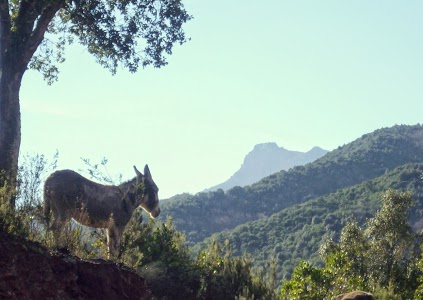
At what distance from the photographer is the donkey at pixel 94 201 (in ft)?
41.9

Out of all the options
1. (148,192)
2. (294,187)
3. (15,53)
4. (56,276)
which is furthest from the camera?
(294,187)

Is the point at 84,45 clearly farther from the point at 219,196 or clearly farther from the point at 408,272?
the point at 219,196

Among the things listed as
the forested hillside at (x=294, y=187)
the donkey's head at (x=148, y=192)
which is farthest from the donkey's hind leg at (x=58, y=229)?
the forested hillside at (x=294, y=187)

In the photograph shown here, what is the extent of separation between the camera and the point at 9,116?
639 inches

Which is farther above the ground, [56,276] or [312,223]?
[56,276]

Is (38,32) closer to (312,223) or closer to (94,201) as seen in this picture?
(94,201)

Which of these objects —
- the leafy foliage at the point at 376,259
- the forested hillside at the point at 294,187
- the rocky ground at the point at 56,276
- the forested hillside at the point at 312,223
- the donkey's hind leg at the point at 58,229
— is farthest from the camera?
the forested hillside at the point at 294,187

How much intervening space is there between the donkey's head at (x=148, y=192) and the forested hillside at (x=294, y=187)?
196 feet

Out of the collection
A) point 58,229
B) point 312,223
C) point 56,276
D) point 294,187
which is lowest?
point 312,223

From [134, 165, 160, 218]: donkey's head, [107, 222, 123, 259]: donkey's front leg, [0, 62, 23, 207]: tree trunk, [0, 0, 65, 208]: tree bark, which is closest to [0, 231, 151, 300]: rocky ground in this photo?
[107, 222, 123, 259]: donkey's front leg

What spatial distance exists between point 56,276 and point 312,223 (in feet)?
175

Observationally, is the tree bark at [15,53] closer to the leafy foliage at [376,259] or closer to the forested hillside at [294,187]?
the leafy foliage at [376,259]

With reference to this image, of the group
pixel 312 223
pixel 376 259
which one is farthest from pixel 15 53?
pixel 312 223

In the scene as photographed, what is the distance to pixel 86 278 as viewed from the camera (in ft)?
34.6
